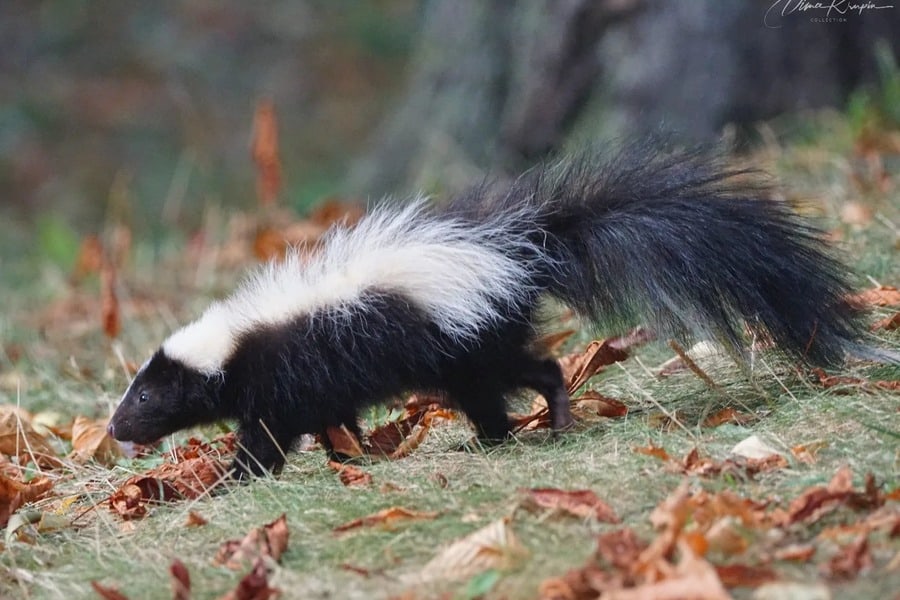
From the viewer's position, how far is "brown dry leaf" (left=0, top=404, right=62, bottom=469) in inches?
208

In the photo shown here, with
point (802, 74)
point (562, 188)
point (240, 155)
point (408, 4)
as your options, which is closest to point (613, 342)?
point (562, 188)

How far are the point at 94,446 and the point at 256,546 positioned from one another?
86.4 inches

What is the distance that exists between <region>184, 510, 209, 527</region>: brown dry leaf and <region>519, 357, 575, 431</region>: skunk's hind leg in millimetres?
1379

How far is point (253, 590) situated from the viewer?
3215 millimetres

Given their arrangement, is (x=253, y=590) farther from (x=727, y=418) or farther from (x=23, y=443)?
(x=23, y=443)

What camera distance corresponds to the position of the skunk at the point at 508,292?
4.31 m

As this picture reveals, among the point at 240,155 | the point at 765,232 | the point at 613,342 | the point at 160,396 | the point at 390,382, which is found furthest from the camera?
the point at 240,155

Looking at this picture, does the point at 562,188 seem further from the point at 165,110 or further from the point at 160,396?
the point at 165,110

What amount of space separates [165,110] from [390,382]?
1382cm

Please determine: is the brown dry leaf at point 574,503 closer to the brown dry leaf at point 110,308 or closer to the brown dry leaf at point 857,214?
the brown dry leaf at point 857,214

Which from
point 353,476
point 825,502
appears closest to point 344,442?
point 353,476

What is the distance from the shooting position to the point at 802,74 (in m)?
8.70

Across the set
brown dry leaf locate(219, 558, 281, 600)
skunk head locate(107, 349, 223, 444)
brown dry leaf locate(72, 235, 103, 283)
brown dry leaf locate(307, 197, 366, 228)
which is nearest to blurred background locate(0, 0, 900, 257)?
brown dry leaf locate(72, 235, 103, 283)

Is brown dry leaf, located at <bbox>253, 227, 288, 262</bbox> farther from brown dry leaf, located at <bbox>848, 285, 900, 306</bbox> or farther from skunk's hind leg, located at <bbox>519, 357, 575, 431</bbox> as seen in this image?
brown dry leaf, located at <bbox>848, 285, 900, 306</bbox>
